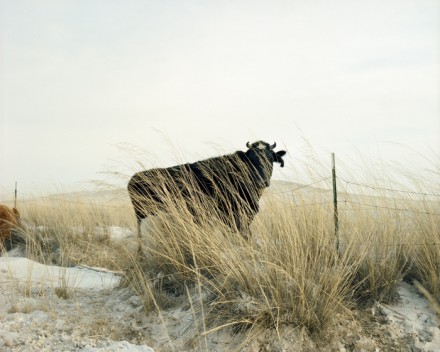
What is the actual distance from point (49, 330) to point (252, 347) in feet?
5.23

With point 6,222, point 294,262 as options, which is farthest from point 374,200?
point 6,222

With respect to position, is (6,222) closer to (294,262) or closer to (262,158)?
(262,158)

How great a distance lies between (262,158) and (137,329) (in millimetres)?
3378

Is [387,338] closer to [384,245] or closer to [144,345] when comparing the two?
[384,245]

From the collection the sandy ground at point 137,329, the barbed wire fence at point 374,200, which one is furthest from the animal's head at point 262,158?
the sandy ground at point 137,329

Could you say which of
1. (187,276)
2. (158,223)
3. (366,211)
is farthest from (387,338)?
(158,223)

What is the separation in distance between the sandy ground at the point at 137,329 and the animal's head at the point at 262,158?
2.57 meters

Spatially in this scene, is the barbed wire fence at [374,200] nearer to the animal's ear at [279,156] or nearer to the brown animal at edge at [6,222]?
the animal's ear at [279,156]

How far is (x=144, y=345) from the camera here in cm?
295

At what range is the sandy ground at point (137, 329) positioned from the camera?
2.91 meters

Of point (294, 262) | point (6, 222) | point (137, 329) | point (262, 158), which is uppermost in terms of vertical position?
point (262, 158)

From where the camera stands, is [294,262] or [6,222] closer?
[294,262]

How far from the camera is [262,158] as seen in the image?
20.0 ft

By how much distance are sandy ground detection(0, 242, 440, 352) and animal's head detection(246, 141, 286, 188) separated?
101 inches
